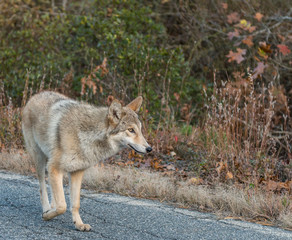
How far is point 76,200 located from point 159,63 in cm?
672

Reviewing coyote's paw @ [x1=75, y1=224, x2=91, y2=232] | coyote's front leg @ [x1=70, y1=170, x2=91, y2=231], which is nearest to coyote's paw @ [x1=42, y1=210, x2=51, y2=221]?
coyote's front leg @ [x1=70, y1=170, x2=91, y2=231]

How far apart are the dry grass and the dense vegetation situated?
3.92ft

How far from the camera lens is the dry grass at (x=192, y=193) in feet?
17.6

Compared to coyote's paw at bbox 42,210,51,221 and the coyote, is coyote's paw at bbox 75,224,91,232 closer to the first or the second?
the coyote

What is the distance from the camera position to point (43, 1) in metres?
16.6

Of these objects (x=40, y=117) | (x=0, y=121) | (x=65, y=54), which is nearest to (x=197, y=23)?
A: (x=65, y=54)

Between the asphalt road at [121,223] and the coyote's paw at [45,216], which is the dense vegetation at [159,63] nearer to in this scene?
the asphalt road at [121,223]

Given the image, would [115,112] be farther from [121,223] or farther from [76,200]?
[121,223]

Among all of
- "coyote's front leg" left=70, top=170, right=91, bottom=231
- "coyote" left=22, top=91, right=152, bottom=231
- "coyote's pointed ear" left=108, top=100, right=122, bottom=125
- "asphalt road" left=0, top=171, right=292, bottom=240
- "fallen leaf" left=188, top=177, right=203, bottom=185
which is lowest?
"fallen leaf" left=188, top=177, right=203, bottom=185

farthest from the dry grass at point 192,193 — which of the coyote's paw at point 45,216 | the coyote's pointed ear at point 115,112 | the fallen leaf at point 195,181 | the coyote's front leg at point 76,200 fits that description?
the coyote's paw at point 45,216

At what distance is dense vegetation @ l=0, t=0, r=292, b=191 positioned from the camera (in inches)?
368

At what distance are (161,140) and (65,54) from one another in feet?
17.8

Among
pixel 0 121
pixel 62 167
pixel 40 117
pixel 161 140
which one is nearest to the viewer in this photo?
pixel 62 167

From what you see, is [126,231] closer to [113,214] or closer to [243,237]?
[113,214]
